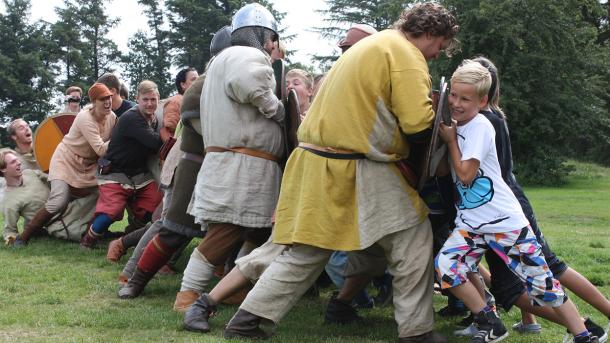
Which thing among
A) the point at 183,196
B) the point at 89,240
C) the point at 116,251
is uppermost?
the point at 183,196

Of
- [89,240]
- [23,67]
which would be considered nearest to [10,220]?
[89,240]

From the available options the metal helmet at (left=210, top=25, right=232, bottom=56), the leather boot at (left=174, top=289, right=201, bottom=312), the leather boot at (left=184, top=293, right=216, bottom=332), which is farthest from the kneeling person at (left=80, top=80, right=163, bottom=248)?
the leather boot at (left=184, top=293, right=216, bottom=332)

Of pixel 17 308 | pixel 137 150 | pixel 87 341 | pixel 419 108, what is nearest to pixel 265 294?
pixel 87 341

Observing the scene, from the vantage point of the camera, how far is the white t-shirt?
156 inches

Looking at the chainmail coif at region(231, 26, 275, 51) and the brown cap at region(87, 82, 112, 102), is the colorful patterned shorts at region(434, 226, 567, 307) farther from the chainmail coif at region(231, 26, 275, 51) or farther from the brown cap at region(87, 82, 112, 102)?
the brown cap at region(87, 82, 112, 102)

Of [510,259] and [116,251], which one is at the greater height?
[510,259]

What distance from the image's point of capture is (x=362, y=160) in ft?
13.3

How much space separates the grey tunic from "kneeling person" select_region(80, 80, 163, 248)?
2.54 metres

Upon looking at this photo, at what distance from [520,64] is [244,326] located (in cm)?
2621

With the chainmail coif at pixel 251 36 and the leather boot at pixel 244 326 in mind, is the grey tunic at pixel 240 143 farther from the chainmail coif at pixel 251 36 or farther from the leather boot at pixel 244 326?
the leather boot at pixel 244 326

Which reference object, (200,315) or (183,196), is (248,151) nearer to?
(183,196)

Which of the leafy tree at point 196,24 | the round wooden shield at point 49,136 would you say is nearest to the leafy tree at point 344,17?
the leafy tree at point 196,24

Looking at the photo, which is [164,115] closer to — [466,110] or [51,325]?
[51,325]

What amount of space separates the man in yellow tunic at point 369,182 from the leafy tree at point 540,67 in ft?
79.2
